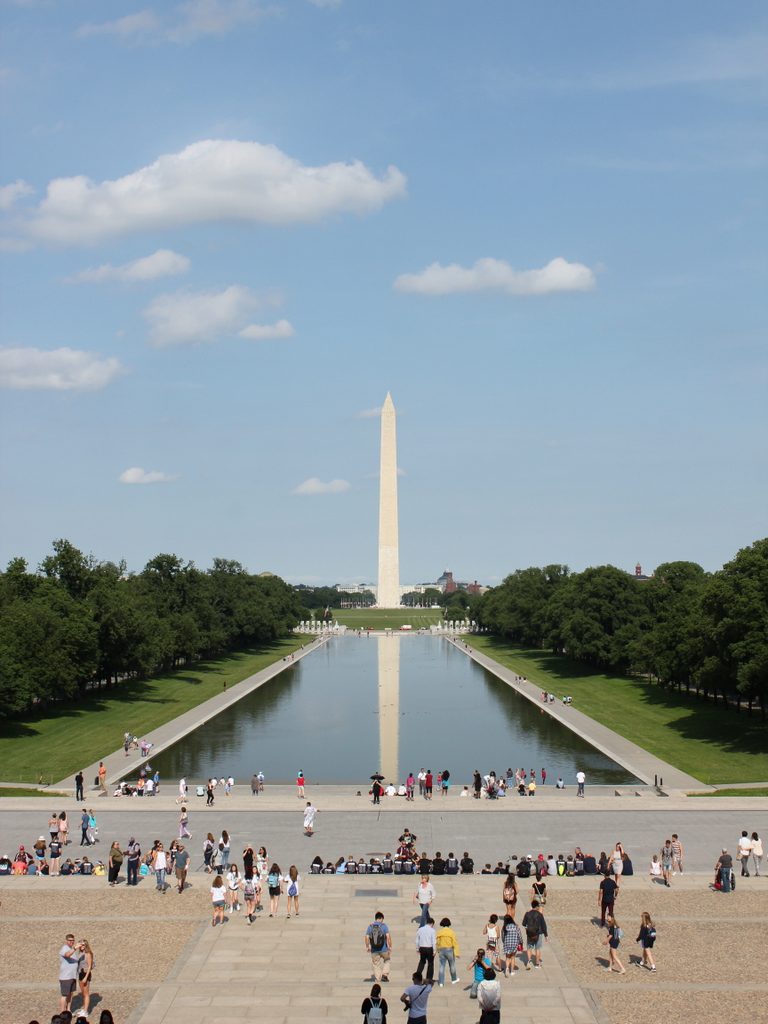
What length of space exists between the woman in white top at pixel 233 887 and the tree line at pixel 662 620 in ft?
99.9

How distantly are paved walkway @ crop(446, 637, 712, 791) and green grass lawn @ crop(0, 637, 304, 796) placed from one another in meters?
22.0

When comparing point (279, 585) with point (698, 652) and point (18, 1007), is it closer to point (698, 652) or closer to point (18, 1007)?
point (698, 652)

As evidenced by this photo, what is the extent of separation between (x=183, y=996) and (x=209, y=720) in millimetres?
44884

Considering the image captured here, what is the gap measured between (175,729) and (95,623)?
41.5 feet

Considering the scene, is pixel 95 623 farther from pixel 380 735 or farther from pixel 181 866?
pixel 181 866

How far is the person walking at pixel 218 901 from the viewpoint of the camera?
75.5 ft

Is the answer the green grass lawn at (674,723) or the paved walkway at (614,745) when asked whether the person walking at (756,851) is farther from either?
the green grass lawn at (674,723)

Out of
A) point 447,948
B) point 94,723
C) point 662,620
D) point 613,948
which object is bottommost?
point 94,723

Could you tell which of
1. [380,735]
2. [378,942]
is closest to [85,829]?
[378,942]

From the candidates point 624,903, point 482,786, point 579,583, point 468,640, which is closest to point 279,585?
point 468,640

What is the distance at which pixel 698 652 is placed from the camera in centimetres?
5944

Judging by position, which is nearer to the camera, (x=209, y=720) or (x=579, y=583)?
(x=209, y=720)

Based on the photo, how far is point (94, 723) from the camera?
201ft

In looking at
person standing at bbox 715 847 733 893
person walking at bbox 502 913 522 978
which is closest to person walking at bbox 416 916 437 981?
person walking at bbox 502 913 522 978
